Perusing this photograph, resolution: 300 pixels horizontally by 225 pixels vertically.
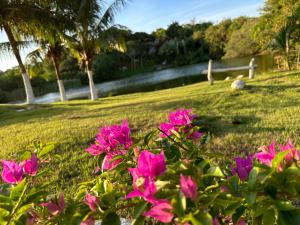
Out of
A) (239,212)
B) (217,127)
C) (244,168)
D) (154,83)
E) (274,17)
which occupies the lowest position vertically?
(154,83)

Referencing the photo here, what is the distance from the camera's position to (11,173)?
1.00 meters

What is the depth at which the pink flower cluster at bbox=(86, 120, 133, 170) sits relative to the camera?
119 centimetres

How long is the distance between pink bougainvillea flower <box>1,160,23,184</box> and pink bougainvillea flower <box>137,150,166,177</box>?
0.46m

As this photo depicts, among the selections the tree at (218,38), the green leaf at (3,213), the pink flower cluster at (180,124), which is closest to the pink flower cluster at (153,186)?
the green leaf at (3,213)

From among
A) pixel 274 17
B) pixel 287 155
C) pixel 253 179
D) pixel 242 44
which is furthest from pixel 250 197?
pixel 242 44

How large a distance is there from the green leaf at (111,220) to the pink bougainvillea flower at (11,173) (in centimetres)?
34

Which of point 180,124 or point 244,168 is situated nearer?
point 244,168

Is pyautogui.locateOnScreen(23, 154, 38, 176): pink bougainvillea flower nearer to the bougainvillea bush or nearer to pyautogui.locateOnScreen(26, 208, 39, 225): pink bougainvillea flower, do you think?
the bougainvillea bush

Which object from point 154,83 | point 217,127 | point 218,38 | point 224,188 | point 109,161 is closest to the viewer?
point 224,188

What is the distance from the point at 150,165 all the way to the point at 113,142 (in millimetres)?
460

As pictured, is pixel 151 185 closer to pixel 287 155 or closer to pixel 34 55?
pixel 287 155

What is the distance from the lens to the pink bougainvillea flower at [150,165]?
2.47ft

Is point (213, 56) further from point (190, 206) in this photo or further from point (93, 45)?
point (190, 206)

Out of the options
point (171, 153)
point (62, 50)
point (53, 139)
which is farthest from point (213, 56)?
point (171, 153)
